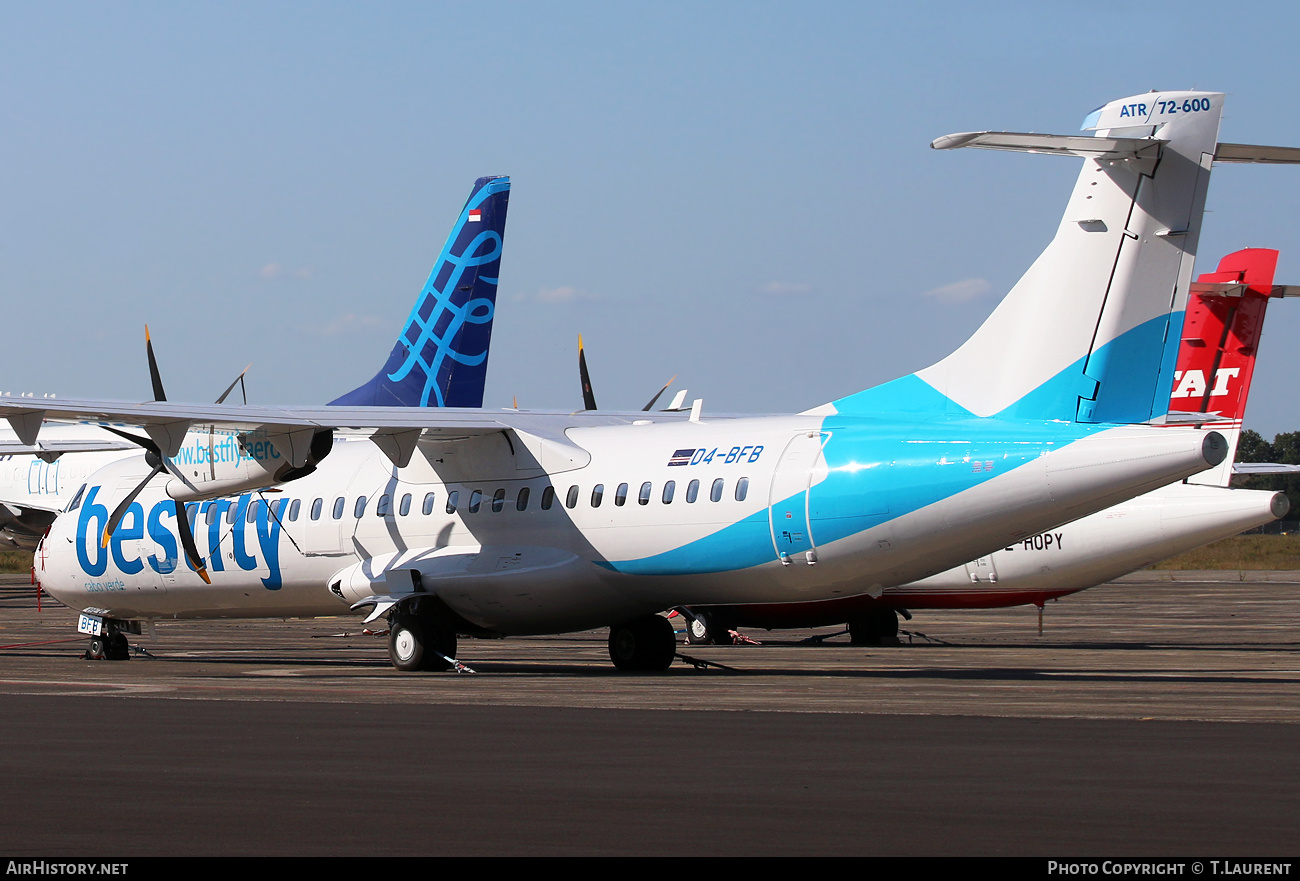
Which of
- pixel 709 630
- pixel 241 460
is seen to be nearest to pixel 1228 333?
pixel 709 630

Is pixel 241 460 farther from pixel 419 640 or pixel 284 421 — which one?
pixel 419 640

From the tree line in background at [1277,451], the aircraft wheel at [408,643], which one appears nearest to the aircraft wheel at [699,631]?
the aircraft wheel at [408,643]

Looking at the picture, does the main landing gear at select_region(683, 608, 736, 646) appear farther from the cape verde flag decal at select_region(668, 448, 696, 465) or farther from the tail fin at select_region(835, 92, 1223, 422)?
the tail fin at select_region(835, 92, 1223, 422)

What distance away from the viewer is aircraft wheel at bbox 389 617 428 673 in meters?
22.0

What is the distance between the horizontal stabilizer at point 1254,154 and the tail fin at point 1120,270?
137 mm

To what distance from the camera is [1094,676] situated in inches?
789

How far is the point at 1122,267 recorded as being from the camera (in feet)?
58.0

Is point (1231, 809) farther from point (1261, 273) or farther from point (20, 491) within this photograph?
point (20, 491)

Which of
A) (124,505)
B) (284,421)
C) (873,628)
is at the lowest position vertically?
(873,628)

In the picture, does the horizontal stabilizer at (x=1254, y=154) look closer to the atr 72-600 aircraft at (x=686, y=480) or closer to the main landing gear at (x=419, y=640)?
the atr 72-600 aircraft at (x=686, y=480)

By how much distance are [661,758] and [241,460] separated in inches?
473

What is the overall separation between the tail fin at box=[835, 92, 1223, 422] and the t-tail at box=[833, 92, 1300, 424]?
0.01 m


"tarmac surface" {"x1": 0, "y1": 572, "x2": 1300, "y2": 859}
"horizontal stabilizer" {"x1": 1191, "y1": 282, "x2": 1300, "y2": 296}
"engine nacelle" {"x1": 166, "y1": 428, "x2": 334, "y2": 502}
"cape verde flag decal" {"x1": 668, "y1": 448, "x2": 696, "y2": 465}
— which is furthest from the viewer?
"horizontal stabilizer" {"x1": 1191, "y1": 282, "x2": 1300, "y2": 296}

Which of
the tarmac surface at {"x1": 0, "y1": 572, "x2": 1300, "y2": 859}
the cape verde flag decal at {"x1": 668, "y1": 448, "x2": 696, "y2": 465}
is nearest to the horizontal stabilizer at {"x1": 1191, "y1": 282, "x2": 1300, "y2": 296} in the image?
the tarmac surface at {"x1": 0, "y1": 572, "x2": 1300, "y2": 859}
